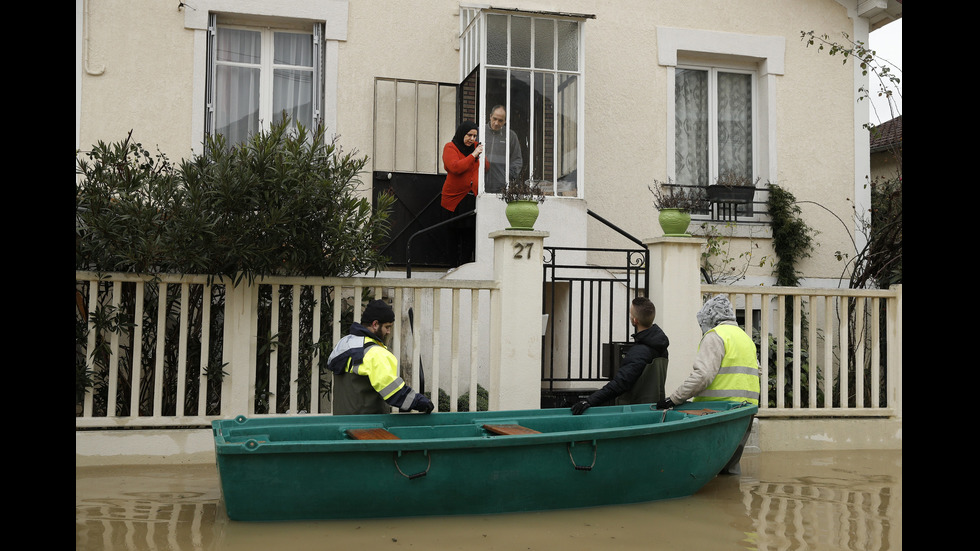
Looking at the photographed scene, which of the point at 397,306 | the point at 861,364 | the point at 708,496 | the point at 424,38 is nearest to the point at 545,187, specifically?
the point at 424,38

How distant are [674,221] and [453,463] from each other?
160 inches

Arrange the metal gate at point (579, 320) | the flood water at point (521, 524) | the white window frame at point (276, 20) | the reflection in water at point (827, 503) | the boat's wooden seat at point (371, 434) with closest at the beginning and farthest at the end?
the flood water at point (521, 524)
the reflection in water at point (827, 503)
the boat's wooden seat at point (371, 434)
the metal gate at point (579, 320)
the white window frame at point (276, 20)

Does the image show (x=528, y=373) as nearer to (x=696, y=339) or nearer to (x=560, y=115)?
(x=696, y=339)

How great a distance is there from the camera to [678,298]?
8.86 meters

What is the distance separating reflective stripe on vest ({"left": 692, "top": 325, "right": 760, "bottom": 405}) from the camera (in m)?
7.36

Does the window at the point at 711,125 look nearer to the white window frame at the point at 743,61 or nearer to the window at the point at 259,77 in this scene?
the white window frame at the point at 743,61

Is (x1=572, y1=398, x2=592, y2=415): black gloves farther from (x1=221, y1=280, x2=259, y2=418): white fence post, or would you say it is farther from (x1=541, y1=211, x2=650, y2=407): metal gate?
(x1=221, y1=280, x2=259, y2=418): white fence post

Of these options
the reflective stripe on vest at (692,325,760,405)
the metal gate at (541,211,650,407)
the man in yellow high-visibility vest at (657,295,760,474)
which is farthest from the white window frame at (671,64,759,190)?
the reflective stripe on vest at (692,325,760,405)

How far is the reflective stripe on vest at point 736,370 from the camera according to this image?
736cm

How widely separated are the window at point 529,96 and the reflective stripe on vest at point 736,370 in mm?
3830

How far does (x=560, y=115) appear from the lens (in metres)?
10.9

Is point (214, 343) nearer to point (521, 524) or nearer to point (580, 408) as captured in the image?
point (580, 408)

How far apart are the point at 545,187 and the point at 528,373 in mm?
3062

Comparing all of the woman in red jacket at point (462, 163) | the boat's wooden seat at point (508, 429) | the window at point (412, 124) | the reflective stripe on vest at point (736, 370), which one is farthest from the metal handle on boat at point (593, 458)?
the window at point (412, 124)
